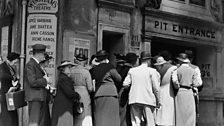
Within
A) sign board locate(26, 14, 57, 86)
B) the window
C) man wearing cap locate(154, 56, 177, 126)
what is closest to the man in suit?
sign board locate(26, 14, 57, 86)

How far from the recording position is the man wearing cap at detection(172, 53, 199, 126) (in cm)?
896

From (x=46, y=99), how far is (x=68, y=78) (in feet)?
2.03

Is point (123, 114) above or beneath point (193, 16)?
beneath

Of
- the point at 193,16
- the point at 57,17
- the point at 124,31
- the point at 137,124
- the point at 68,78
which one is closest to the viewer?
the point at 68,78

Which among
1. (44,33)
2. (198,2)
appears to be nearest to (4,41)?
(44,33)

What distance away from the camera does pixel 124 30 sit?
11859 mm

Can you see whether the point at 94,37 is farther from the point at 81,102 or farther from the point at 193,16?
the point at 193,16

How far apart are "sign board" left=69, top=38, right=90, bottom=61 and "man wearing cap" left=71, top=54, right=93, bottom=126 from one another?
245cm

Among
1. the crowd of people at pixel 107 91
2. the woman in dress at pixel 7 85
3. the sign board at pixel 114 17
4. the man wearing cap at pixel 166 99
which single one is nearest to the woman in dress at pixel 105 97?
the crowd of people at pixel 107 91

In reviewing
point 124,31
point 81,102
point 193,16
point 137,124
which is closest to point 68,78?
point 81,102

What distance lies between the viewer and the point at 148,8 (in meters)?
12.4

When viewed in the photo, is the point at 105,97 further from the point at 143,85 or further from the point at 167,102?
the point at 167,102

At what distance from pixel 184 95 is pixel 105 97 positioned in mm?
1859

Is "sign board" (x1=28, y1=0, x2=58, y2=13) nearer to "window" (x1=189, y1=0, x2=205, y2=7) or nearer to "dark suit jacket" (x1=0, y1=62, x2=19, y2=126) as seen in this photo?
"dark suit jacket" (x1=0, y1=62, x2=19, y2=126)
